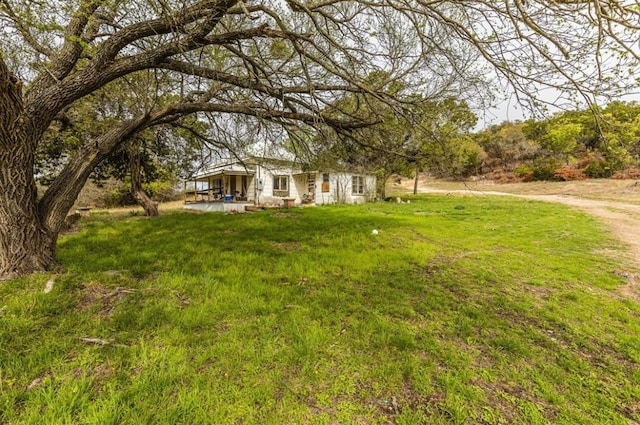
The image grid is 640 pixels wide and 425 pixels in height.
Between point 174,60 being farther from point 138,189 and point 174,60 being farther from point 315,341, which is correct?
point 138,189

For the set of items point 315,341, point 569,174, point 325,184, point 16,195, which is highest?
→ point 569,174

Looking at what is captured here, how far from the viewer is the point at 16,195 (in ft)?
12.7

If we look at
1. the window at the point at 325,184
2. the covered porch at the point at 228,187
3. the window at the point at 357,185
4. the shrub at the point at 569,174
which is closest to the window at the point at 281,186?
the covered porch at the point at 228,187

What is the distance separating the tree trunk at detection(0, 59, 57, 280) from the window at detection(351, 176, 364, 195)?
17.8 metres

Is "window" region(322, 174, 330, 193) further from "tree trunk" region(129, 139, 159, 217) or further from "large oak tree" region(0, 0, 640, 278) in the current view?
"large oak tree" region(0, 0, 640, 278)

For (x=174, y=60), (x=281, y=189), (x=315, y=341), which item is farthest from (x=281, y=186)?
(x=315, y=341)

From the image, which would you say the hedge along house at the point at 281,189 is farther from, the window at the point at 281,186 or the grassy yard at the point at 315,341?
the grassy yard at the point at 315,341

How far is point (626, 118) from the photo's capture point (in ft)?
7.88

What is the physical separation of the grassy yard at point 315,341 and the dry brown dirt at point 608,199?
119cm

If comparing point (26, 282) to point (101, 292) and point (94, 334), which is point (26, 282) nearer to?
point (101, 292)

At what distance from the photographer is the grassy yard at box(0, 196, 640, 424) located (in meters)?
2.02

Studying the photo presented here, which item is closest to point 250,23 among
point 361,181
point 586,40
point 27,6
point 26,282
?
point 27,6

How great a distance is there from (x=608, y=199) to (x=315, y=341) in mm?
23106

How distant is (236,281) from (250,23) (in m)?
4.92
